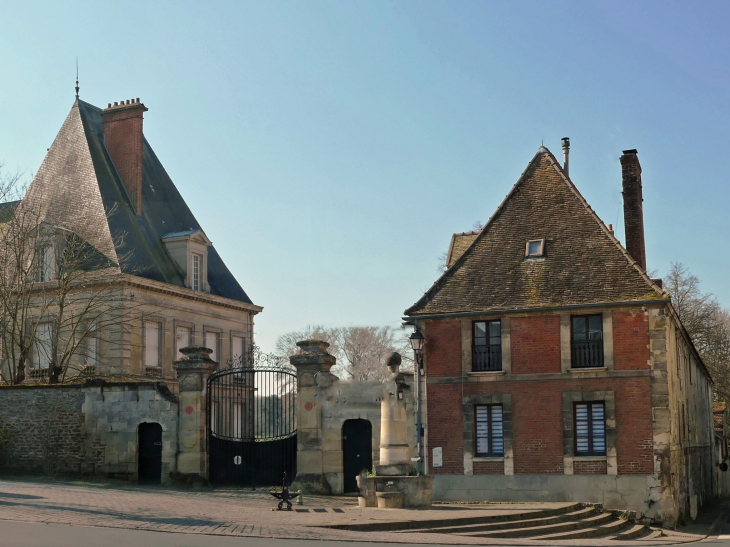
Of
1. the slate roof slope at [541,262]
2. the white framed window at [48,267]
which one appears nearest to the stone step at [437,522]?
the slate roof slope at [541,262]

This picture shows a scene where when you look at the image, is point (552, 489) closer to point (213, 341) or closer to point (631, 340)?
point (631, 340)

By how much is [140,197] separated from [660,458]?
81.2ft

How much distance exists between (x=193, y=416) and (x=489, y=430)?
7918mm

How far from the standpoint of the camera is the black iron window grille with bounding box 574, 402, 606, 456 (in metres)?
22.8

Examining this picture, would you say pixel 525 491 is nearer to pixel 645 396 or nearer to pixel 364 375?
pixel 645 396

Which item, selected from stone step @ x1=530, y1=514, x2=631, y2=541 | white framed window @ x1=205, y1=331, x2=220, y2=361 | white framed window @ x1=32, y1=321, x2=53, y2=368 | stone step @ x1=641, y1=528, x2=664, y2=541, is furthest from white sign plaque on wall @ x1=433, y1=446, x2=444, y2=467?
white framed window @ x1=32, y1=321, x2=53, y2=368

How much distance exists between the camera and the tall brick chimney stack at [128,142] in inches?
1503

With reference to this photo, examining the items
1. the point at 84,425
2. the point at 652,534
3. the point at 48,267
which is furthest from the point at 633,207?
the point at 48,267

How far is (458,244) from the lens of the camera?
3009 cm

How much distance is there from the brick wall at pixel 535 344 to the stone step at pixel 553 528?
4.13 m

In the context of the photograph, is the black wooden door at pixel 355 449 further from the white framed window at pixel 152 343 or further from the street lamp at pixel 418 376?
the white framed window at pixel 152 343

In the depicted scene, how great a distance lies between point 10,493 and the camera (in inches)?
761

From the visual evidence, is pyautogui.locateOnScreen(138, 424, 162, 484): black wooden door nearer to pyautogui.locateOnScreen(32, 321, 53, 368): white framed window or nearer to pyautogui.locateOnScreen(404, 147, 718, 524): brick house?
pyautogui.locateOnScreen(404, 147, 718, 524): brick house

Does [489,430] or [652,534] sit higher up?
[489,430]
